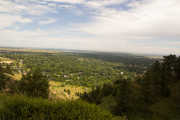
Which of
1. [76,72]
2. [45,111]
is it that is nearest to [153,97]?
[45,111]

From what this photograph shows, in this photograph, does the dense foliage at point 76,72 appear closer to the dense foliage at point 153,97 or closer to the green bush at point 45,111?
the dense foliage at point 153,97

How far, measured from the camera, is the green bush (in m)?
3.59

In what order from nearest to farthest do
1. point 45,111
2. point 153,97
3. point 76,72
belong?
1. point 45,111
2. point 153,97
3. point 76,72

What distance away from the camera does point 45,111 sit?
12.9ft

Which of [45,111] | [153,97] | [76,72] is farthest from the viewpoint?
[76,72]

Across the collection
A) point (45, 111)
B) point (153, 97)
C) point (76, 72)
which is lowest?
point (76, 72)

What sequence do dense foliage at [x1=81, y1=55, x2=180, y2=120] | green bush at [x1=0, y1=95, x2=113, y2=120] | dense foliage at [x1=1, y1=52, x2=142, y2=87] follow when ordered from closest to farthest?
green bush at [x1=0, y1=95, x2=113, y2=120] → dense foliage at [x1=81, y1=55, x2=180, y2=120] → dense foliage at [x1=1, y1=52, x2=142, y2=87]

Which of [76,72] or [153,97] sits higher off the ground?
[153,97]

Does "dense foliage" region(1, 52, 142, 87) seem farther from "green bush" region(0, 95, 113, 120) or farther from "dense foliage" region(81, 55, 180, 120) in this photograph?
"green bush" region(0, 95, 113, 120)

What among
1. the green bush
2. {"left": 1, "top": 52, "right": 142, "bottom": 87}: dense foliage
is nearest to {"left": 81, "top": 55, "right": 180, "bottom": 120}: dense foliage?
the green bush

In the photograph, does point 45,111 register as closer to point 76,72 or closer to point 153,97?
point 153,97

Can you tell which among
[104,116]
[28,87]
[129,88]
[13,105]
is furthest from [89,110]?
[28,87]

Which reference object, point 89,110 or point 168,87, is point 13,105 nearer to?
point 89,110

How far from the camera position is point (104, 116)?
412 centimetres
